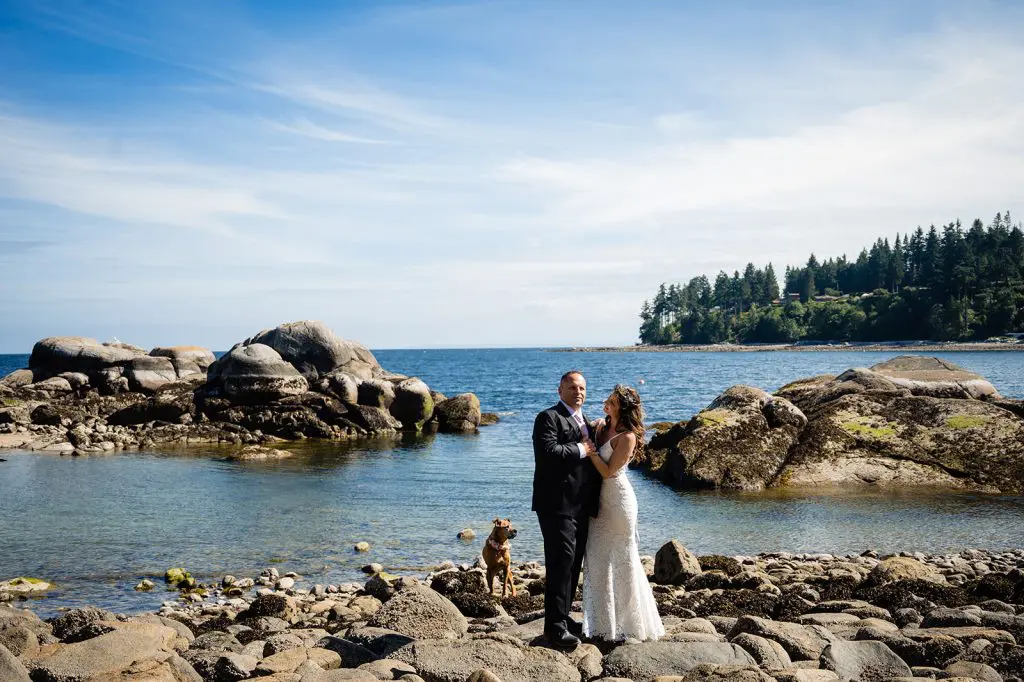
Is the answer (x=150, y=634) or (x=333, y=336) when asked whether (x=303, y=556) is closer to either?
(x=150, y=634)

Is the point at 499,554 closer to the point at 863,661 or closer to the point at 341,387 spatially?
the point at 863,661

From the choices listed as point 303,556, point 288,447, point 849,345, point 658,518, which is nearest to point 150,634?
point 303,556

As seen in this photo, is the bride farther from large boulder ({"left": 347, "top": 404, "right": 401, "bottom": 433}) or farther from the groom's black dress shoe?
large boulder ({"left": 347, "top": 404, "right": 401, "bottom": 433})

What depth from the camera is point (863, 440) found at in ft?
78.1

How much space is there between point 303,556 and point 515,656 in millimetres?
9673

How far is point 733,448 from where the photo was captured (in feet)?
78.8

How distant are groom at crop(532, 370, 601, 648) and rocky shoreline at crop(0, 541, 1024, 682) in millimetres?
445

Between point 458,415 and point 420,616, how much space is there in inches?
1308

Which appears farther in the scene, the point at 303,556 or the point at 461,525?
the point at 461,525

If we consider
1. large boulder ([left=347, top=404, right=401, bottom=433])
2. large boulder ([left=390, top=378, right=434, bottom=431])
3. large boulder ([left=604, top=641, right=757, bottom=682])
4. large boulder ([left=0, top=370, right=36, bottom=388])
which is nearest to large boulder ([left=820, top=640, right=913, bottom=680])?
large boulder ([left=604, top=641, right=757, bottom=682])

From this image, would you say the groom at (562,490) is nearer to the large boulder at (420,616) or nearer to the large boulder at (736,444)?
the large boulder at (420,616)

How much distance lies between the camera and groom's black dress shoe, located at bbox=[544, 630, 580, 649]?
830 cm

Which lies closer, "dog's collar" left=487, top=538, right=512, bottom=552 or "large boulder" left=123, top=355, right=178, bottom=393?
"dog's collar" left=487, top=538, right=512, bottom=552

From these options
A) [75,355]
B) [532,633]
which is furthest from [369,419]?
[532,633]
